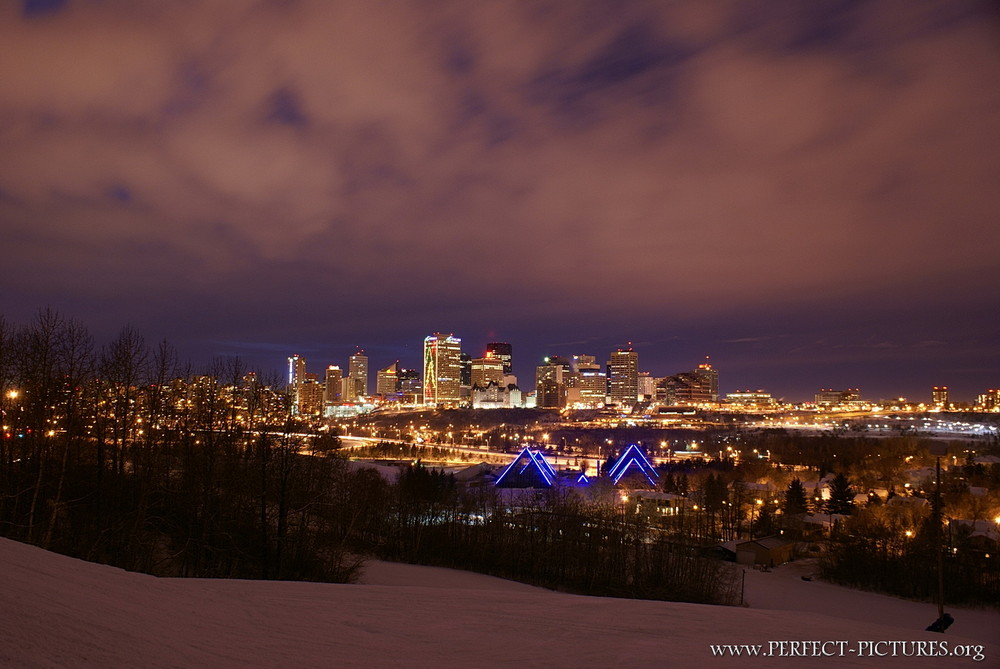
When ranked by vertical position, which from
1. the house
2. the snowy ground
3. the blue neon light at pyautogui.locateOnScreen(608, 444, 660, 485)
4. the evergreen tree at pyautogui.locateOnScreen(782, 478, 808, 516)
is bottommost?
the house

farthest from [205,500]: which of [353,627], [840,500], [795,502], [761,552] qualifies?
[840,500]

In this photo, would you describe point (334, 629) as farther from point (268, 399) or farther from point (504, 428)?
point (504, 428)

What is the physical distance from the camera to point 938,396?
164500 mm

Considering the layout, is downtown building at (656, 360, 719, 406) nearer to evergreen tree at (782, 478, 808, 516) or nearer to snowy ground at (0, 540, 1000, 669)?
evergreen tree at (782, 478, 808, 516)

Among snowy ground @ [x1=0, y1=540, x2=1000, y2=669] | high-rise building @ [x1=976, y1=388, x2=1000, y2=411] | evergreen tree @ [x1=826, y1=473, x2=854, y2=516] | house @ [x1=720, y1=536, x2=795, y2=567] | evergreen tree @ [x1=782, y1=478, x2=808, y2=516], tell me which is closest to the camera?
snowy ground @ [x1=0, y1=540, x2=1000, y2=669]

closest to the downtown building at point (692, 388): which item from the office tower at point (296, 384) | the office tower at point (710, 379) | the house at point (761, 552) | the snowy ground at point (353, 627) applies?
the office tower at point (710, 379)

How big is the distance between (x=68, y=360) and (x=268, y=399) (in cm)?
588

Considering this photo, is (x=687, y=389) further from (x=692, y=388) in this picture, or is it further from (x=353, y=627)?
(x=353, y=627)

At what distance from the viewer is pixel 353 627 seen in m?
5.90

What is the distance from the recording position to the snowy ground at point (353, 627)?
4344 millimetres

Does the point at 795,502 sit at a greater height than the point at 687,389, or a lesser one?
lesser

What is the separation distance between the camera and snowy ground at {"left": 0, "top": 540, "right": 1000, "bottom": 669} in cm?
434

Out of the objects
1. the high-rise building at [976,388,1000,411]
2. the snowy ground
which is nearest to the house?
the snowy ground

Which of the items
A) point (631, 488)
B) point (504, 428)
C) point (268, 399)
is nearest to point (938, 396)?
point (504, 428)
